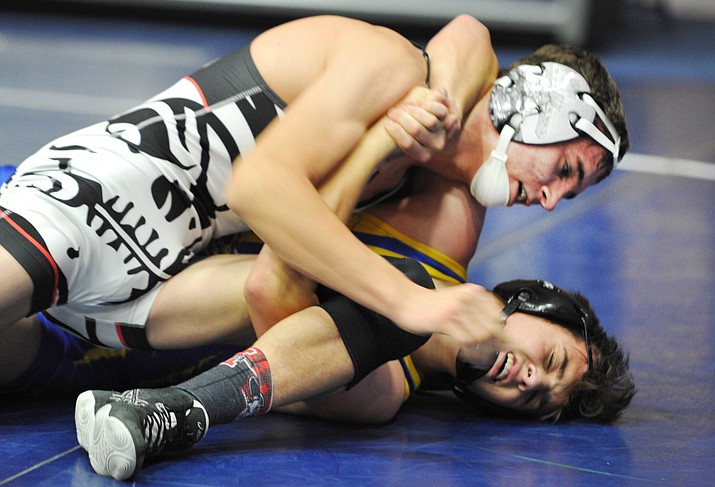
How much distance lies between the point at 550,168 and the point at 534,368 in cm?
52

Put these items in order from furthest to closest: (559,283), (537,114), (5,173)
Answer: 1. (559,283)
2. (5,173)
3. (537,114)

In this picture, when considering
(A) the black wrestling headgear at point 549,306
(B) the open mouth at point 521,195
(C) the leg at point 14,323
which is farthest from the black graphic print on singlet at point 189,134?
(A) the black wrestling headgear at point 549,306

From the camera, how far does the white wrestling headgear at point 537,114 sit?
2855 mm

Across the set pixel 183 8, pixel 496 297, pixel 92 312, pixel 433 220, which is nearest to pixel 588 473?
pixel 496 297

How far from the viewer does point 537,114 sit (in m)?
2.85

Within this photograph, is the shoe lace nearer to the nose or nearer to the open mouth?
the nose

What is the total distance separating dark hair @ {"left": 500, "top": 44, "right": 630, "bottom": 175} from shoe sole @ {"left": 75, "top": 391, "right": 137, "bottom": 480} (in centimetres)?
145

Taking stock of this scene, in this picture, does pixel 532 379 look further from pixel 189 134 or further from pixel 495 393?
pixel 189 134

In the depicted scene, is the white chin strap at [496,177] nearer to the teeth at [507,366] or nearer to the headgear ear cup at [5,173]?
the teeth at [507,366]

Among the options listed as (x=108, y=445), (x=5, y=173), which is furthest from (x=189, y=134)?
(x=108, y=445)

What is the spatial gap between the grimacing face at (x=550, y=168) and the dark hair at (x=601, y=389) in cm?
36

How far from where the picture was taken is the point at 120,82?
274 inches

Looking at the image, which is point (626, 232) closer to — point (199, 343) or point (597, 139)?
point (597, 139)

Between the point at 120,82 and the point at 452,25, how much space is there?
165 inches
